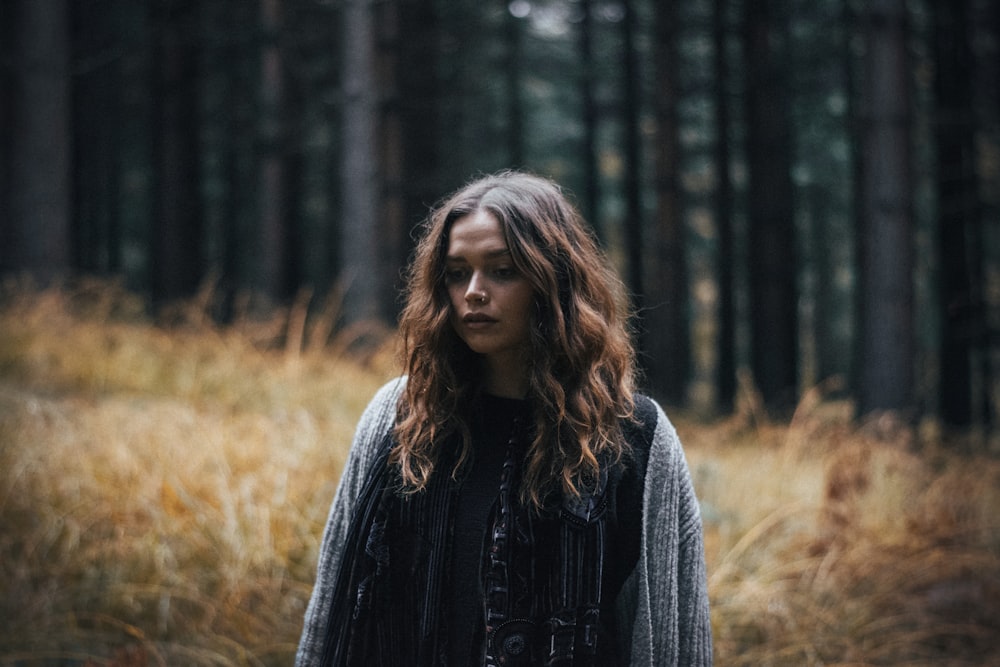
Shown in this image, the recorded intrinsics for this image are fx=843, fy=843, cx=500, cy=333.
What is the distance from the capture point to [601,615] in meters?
1.88

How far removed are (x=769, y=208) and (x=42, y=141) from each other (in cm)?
944

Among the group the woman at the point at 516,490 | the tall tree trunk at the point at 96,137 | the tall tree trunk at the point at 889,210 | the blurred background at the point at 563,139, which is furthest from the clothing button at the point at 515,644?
the tall tree trunk at the point at 96,137

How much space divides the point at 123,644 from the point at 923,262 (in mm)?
22174

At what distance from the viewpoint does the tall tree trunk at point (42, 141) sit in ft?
29.8

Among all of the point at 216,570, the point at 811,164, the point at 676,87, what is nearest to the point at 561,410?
the point at 216,570

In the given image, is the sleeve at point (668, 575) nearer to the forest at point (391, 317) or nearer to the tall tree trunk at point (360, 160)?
the forest at point (391, 317)

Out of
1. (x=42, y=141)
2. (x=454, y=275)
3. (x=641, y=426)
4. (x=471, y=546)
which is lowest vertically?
(x=471, y=546)

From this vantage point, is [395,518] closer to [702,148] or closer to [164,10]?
[164,10]

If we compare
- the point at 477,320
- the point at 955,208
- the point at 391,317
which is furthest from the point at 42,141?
the point at 955,208

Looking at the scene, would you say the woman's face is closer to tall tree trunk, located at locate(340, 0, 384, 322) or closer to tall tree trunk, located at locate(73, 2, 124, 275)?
tall tree trunk, located at locate(340, 0, 384, 322)

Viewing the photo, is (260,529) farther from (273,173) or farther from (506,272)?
(273,173)

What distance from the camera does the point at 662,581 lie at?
1.89 m

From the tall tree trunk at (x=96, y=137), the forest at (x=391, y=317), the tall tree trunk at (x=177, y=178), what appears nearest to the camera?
the forest at (x=391, y=317)

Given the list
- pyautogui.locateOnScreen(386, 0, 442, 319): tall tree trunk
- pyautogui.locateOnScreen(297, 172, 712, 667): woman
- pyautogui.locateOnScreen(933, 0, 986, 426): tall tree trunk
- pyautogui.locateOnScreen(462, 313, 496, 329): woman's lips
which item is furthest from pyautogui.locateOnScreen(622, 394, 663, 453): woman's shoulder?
pyautogui.locateOnScreen(933, 0, 986, 426): tall tree trunk
